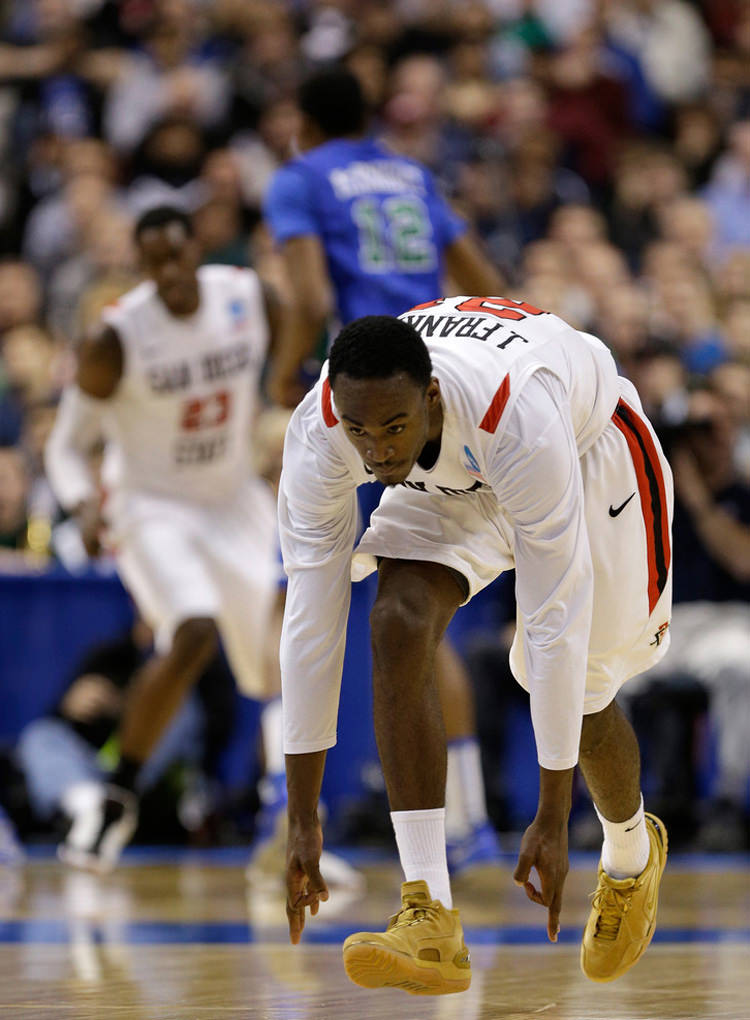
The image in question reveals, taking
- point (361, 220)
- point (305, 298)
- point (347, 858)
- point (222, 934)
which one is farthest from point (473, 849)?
point (361, 220)

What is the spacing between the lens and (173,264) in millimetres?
6301

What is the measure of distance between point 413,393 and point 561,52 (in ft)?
30.4

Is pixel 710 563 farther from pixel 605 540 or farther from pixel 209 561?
pixel 605 540

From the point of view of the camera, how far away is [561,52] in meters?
11.8

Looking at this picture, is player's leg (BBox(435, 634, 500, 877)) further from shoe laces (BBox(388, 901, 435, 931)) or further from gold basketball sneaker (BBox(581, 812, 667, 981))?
shoe laces (BBox(388, 901, 435, 931))

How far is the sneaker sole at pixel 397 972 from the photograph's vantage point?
3.08 metres

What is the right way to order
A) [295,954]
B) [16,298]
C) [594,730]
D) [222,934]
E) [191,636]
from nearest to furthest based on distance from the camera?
1. [594,730]
2. [295,954]
3. [222,934]
4. [191,636]
5. [16,298]

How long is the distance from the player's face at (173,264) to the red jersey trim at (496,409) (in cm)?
316

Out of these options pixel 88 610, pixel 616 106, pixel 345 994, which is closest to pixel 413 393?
pixel 345 994

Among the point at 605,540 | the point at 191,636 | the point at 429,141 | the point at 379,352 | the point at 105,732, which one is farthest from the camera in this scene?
the point at 429,141

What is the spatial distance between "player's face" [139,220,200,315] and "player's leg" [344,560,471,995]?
2940 millimetres

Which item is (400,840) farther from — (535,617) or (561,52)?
(561,52)

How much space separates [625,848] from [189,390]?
3198mm

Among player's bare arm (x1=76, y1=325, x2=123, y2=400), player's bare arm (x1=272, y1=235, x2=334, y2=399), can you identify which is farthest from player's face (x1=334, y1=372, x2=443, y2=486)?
player's bare arm (x1=76, y1=325, x2=123, y2=400)
